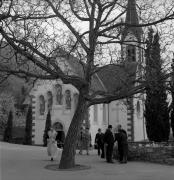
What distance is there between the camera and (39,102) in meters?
44.0

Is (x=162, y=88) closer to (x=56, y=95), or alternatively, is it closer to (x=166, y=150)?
(x=166, y=150)

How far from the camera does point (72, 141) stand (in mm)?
17719

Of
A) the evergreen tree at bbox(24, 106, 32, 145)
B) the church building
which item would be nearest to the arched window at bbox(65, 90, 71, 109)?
the church building

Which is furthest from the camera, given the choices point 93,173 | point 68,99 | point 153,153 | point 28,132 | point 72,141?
point 28,132

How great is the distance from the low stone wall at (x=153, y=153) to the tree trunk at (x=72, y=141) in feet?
16.8

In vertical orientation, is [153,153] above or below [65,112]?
below

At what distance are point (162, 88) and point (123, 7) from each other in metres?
4.48

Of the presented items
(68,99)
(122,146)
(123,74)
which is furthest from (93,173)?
(68,99)

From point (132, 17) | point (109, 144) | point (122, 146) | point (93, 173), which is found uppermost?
point (132, 17)

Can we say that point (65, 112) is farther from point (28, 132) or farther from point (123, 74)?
point (123, 74)

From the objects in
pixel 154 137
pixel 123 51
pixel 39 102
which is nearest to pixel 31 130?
pixel 39 102

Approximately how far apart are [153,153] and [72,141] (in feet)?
Answer: 18.4

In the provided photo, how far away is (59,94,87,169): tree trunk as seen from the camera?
1742cm

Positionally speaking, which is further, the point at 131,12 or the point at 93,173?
the point at 131,12
